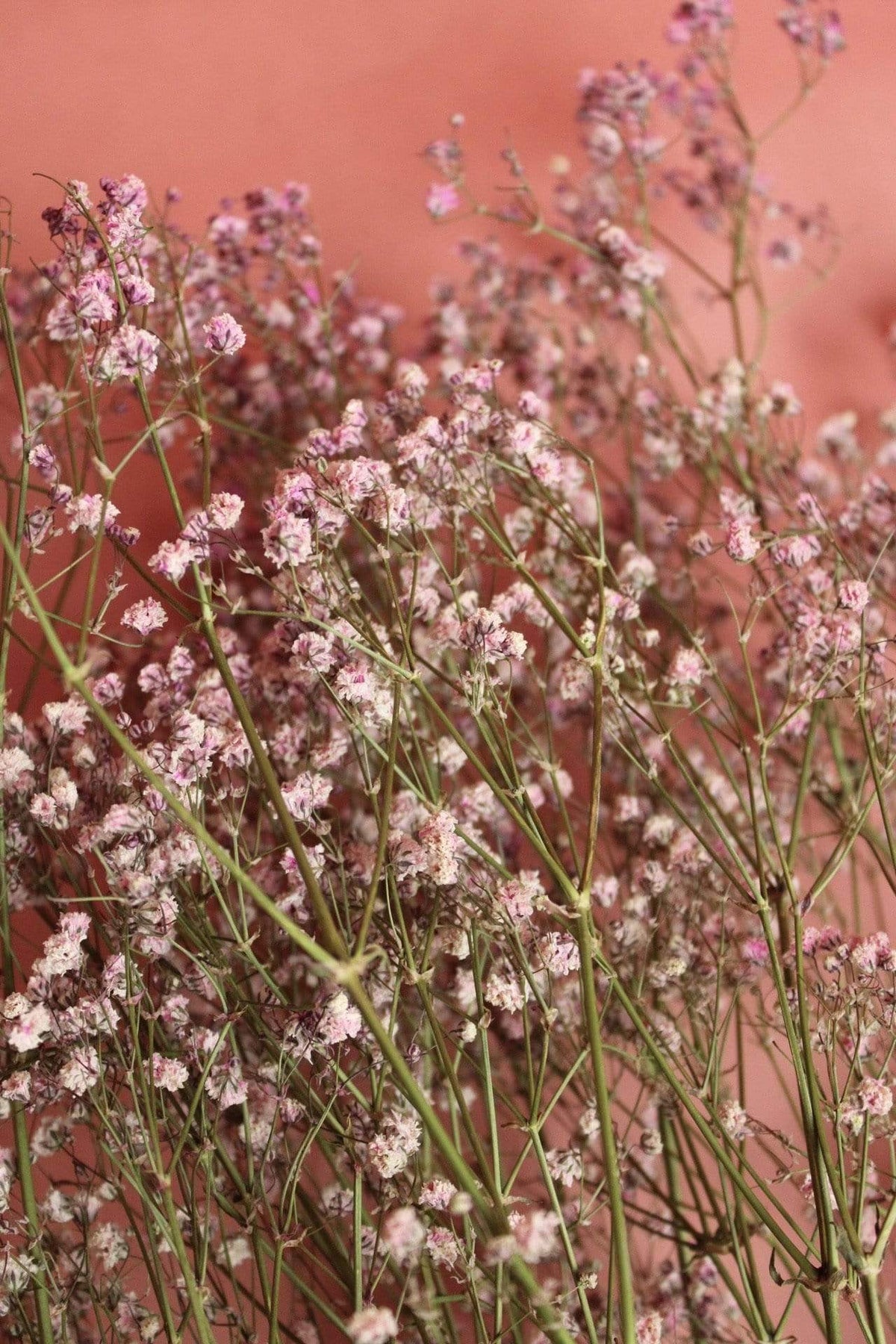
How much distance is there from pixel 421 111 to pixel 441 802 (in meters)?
0.86

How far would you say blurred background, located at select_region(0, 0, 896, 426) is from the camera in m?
A: 1.21

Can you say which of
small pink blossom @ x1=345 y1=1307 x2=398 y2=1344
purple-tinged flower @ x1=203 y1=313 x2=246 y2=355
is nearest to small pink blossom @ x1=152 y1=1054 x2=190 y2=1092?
small pink blossom @ x1=345 y1=1307 x2=398 y2=1344

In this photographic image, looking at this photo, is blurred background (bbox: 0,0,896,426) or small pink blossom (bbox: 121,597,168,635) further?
blurred background (bbox: 0,0,896,426)

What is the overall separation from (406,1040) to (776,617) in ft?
1.78

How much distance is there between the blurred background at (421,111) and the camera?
1211 millimetres

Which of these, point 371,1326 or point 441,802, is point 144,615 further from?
point 371,1326

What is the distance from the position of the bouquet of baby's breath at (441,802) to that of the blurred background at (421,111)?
0.06 metres

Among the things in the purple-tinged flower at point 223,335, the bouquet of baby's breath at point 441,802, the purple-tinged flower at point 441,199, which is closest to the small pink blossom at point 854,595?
the bouquet of baby's breath at point 441,802

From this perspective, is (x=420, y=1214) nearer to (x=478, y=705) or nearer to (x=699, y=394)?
(x=478, y=705)

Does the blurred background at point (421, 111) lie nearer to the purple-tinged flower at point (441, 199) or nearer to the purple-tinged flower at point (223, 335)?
the purple-tinged flower at point (441, 199)

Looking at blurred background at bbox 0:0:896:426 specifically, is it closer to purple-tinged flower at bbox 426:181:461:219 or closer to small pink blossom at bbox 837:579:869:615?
purple-tinged flower at bbox 426:181:461:219

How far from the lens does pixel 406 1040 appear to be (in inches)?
34.1

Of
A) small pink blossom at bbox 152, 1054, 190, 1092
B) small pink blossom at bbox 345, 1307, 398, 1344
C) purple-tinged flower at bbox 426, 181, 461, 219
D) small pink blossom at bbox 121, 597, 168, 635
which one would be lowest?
small pink blossom at bbox 345, 1307, 398, 1344

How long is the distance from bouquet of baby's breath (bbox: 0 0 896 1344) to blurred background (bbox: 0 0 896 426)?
63mm
